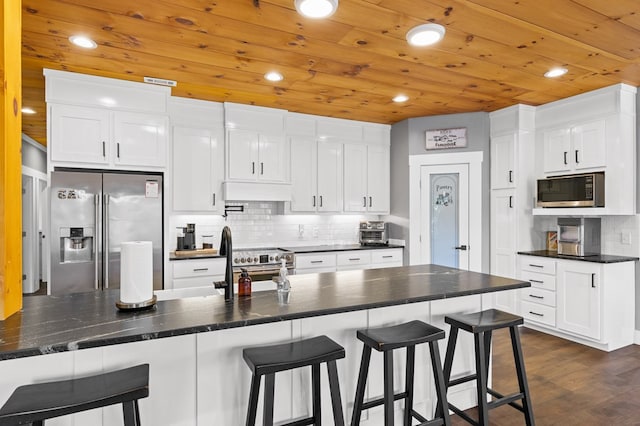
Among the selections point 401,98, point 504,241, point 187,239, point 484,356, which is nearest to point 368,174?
point 401,98

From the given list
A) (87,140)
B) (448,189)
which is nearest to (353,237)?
(448,189)

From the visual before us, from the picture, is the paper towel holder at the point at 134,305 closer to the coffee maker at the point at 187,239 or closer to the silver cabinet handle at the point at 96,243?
the silver cabinet handle at the point at 96,243

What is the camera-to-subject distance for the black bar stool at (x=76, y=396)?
117cm

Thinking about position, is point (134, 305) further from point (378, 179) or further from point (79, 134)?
point (378, 179)

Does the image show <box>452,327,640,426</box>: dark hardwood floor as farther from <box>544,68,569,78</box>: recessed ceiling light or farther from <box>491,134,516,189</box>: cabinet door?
<box>544,68,569,78</box>: recessed ceiling light

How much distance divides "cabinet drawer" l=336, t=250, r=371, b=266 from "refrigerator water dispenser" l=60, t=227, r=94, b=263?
105 inches

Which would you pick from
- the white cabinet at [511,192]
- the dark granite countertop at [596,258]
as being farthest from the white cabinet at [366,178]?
the dark granite countertop at [596,258]

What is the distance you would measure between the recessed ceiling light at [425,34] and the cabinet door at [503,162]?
7.64 feet

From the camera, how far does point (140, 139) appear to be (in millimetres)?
3639

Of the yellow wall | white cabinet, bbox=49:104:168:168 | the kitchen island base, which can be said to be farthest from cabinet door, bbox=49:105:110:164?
the kitchen island base

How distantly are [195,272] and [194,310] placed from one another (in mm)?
2301

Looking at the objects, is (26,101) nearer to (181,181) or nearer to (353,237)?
(181,181)

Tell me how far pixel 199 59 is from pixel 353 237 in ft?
10.7

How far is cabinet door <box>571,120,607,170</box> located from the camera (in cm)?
383
